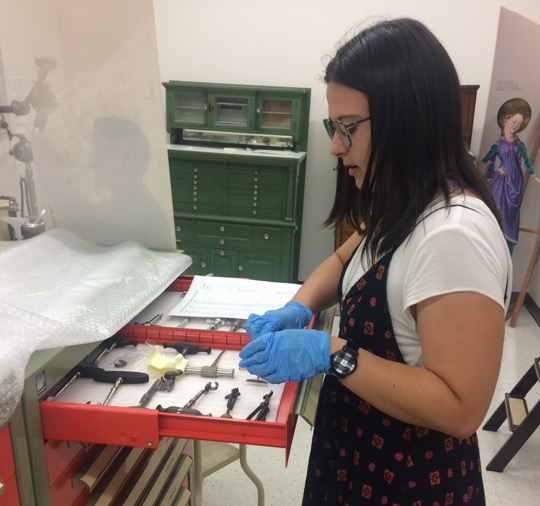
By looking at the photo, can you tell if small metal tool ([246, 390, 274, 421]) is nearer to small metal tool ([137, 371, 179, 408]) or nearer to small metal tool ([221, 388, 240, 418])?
small metal tool ([221, 388, 240, 418])

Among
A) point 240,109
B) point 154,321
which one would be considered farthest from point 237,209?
point 154,321

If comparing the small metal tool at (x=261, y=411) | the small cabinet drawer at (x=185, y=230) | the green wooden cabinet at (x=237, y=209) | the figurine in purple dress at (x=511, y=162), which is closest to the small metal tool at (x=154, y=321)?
the small metal tool at (x=261, y=411)

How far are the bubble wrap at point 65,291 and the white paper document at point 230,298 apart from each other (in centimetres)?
8

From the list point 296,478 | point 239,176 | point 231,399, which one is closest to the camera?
point 231,399

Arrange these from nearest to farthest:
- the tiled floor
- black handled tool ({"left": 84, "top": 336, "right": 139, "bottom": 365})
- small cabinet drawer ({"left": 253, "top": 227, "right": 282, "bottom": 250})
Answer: black handled tool ({"left": 84, "top": 336, "right": 139, "bottom": 365}), the tiled floor, small cabinet drawer ({"left": 253, "top": 227, "right": 282, "bottom": 250})

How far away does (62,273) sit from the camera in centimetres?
110

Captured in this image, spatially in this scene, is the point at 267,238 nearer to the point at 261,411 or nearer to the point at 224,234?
the point at 224,234

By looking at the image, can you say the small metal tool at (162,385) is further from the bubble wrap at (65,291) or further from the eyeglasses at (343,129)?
the eyeglasses at (343,129)

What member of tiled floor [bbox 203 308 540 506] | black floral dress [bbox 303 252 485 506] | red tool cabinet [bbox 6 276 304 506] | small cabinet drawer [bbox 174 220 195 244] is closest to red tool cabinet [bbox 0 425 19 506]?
red tool cabinet [bbox 6 276 304 506]

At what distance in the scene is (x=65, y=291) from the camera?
39.9 inches

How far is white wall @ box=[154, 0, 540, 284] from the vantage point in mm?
3271

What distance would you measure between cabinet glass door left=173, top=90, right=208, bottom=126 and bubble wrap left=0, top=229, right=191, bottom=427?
2166 mm

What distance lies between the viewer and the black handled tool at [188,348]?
1037 mm

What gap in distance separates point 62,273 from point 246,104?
2.46 m
